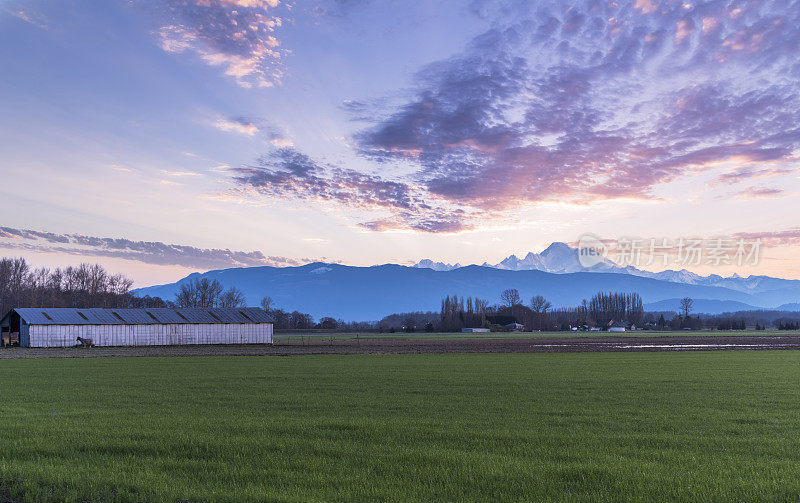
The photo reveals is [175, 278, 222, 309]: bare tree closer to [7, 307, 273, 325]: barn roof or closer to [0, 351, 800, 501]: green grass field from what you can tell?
[7, 307, 273, 325]: barn roof

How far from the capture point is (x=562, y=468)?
10.4 m

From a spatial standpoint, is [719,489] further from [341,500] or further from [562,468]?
[341,500]

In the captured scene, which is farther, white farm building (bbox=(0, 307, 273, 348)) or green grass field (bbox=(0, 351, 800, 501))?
white farm building (bbox=(0, 307, 273, 348))

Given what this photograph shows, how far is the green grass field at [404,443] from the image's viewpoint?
378 inches

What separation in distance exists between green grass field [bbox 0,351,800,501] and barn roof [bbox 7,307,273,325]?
59.8m

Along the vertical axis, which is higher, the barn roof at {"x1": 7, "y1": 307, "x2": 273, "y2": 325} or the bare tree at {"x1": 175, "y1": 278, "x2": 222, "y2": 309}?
the bare tree at {"x1": 175, "y1": 278, "x2": 222, "y2": 309}

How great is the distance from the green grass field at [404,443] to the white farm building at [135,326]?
194 feet

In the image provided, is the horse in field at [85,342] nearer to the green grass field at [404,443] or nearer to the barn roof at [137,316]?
the barn roof at [137,316]

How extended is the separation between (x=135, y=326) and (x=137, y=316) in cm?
208

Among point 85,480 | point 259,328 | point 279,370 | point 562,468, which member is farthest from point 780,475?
point 259,328

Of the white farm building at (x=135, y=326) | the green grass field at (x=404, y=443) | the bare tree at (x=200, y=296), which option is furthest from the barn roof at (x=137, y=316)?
the bare tree at (x=200, y=296)

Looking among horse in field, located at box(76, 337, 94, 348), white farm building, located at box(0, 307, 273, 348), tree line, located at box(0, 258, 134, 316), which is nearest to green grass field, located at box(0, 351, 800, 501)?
horse in field, located at box(76, 337, 94, 348)

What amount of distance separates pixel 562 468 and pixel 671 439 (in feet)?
14.7

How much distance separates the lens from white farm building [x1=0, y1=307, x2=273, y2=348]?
75375 millimetres
